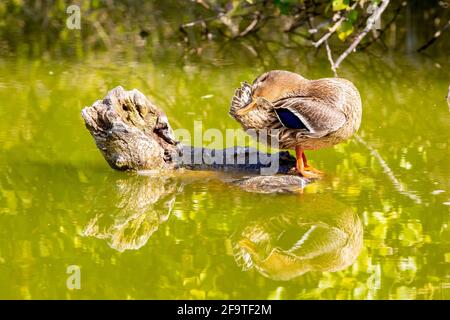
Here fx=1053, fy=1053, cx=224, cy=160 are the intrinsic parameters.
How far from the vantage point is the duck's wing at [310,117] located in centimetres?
619

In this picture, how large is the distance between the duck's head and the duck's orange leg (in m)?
0.36

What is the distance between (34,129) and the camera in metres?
7.54

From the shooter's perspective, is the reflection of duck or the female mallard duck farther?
the female mallard duck

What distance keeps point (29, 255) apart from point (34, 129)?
2.47 m

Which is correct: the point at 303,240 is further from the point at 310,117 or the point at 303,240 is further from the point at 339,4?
the point at 339,4

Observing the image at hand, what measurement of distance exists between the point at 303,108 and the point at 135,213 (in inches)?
46.4

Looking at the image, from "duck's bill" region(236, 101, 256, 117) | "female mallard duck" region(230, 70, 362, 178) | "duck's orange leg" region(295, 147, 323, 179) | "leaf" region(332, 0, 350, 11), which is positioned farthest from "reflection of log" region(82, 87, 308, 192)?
"leaf" region(332, 0, 350, 11)

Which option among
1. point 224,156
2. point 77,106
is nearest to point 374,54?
point 77,106

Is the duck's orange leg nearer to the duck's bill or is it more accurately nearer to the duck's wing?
the duck's wing

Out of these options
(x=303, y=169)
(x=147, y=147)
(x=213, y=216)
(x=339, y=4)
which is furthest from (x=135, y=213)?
(x=339, y=4)

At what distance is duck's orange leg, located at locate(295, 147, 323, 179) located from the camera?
6355 mm

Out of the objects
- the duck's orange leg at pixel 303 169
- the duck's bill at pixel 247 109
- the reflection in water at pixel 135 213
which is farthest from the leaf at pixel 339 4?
the reflection in water at pixel 135 213

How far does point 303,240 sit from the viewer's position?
18.0 ft

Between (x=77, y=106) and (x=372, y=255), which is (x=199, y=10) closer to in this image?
(x=77, y=106)
